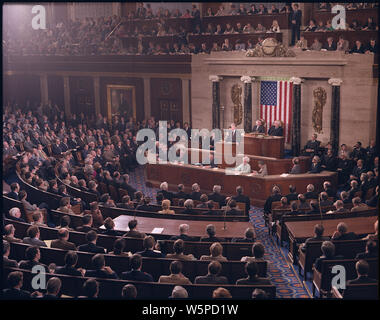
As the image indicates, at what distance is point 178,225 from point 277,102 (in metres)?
10.5

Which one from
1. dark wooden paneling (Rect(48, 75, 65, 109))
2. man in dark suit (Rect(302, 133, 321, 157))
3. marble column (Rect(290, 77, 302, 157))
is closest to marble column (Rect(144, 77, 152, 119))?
dark wooden paneling (Rect(48, 75, 65, 109))

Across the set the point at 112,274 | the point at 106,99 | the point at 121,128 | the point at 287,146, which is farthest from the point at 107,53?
the point at 112,274

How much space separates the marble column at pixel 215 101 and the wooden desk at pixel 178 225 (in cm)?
1051

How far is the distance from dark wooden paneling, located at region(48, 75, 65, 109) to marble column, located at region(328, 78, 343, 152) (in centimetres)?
1372

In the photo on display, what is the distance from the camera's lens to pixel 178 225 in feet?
28.9

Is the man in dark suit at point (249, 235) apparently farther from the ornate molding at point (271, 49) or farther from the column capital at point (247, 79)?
the column capital at point (247, 79)

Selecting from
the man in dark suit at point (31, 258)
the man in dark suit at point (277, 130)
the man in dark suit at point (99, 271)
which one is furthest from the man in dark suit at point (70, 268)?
the man in dark suit at point (277, 130)

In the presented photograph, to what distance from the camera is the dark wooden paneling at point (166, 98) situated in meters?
21.0

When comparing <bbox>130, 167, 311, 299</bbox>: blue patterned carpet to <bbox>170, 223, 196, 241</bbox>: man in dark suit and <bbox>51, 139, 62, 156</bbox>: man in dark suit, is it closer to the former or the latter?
<bbox>170, 223, 196, 241</bbox>: man in dark suit

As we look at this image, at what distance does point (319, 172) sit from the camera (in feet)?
44.9

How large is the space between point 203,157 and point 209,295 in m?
9.12

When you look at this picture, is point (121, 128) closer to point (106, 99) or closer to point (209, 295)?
point (106, 99)

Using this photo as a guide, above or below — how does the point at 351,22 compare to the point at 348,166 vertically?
above
